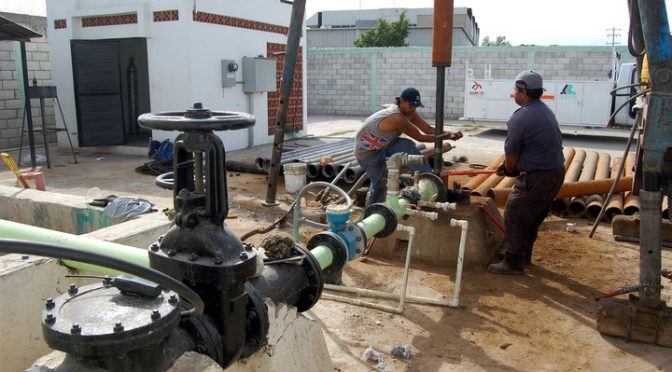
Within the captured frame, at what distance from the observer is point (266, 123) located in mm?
13844

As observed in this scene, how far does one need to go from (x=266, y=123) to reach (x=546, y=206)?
962 centimetres

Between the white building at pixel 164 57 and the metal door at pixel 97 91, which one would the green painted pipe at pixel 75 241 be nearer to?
the white building at pixel 164 57

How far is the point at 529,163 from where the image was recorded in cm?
491

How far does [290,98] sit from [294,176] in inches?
270

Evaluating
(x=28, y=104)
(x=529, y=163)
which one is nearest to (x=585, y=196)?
(x=529, y=163)

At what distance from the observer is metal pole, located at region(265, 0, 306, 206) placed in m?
6.67

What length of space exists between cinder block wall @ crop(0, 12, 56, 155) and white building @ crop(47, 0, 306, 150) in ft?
2.04

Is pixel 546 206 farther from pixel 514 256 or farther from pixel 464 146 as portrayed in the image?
pixel 464 146

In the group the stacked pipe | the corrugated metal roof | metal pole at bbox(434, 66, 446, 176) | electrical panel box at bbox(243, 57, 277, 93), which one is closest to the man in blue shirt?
metal pole at bbox(434, 66, 446, 176)

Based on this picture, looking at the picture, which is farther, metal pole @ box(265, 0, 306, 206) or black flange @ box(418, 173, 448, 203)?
metal pole @ box(265, 0, 306, 206)

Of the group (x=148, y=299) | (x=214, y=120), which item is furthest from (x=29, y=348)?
(x=214, y=120)

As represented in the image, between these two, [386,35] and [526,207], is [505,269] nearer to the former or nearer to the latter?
[526,207]

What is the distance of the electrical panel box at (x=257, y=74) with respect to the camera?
12609 mm

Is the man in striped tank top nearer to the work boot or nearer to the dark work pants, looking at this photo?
the dark work pants
